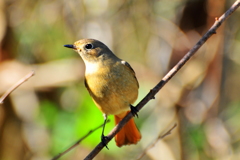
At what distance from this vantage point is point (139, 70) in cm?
492

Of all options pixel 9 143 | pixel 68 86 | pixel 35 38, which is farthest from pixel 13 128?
pixel 35 38

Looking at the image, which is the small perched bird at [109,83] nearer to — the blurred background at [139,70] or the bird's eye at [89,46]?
the bird's eye at [89,46]

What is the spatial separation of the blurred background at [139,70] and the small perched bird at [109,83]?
1157mm

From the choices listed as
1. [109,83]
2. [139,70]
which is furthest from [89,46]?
[139,70]

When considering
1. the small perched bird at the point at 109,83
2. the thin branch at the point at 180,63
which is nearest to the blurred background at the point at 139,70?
the small perched bird at the point at 109,83

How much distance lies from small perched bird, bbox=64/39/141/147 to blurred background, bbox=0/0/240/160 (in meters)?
1.16

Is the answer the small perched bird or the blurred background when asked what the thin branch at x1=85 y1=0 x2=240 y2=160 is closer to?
the small perched bird

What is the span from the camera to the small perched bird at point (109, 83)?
10.7ft

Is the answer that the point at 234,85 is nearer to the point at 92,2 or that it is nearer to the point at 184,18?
the point at 184,18

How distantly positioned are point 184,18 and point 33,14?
2098 millimetres

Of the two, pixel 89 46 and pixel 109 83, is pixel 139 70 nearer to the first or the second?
pixel 89 46

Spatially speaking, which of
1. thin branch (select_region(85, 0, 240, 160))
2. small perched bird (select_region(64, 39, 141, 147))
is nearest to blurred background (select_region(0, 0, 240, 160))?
small perched bird (select_region(64, 39, 141, 147))

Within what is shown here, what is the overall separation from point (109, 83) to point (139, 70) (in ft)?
5.59

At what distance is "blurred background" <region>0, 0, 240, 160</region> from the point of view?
471 centimetres
